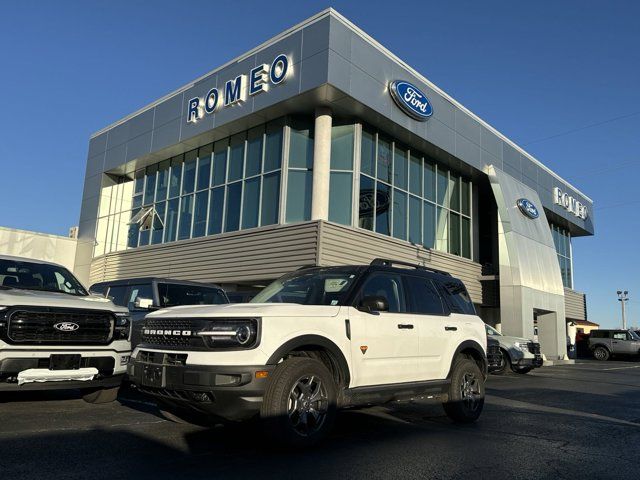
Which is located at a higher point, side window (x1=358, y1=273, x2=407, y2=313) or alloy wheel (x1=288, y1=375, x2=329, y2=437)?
side window (x1=358, y1=273, x2=407, y2=313)

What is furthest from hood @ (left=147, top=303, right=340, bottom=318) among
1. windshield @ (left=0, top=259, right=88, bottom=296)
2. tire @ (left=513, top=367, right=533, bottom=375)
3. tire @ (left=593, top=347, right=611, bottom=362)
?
tire @ (left=593, top=347, right=611, bottom=362)

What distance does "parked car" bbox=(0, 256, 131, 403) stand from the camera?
5.90m

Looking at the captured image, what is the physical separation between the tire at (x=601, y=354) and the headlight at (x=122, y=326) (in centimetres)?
3071

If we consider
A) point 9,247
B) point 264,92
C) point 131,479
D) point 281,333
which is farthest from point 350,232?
point 9,247

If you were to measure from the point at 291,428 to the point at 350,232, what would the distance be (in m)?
12.7

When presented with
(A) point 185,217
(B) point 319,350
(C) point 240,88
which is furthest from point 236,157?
(B) point 319,350

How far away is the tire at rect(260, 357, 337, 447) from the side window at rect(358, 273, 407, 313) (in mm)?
1206

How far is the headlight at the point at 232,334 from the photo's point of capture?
15.7 ft

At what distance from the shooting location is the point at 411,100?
18.7m

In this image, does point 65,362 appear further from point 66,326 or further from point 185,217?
point 185,217

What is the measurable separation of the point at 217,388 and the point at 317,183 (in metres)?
12.9

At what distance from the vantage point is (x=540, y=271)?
2512 centimetres

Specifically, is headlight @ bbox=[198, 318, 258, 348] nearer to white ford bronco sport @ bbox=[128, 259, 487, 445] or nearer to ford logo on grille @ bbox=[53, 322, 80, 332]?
white ford bronco sport @ bbox=[128, 259, 487, 445]

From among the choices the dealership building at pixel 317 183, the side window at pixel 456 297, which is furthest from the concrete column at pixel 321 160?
the side window at pixel 456 297
